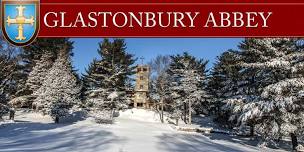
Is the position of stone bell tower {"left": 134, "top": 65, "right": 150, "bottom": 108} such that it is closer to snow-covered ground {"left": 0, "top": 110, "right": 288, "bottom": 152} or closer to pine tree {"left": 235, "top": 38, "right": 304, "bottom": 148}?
snow-covered ground {"left": 0, "top": 110, "right": 288, "bottom": 152}

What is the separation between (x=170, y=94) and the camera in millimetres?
63438

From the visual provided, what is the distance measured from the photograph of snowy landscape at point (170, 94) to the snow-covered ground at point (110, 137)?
0.76 ft

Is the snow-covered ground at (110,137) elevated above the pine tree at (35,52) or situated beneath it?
situated beneath

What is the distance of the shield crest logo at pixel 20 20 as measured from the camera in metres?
8.33

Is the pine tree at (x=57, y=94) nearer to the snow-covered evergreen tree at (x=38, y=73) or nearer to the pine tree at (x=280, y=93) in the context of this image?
the snow-covered evergreen tree at (x=38, y=73)

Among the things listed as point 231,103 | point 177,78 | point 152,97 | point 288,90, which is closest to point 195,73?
point 177,78

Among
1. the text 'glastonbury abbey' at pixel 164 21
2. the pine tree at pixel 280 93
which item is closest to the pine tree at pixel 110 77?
the pine tree at pixel 280 93

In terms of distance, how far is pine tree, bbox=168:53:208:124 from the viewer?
59.1 m

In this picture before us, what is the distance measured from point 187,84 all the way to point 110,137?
108ft

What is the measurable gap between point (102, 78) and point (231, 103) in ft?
93.7

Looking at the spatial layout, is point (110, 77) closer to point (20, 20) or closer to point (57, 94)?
point (57, 94)

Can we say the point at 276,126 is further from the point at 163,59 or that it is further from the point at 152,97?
the point at 163,59

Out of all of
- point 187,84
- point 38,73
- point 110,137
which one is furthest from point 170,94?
point 110,137

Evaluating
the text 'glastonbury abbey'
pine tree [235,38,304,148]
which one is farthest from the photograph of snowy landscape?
the text 'glastonbury abbey'
